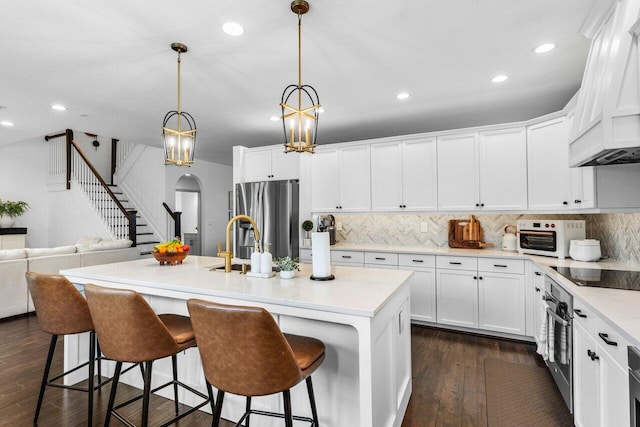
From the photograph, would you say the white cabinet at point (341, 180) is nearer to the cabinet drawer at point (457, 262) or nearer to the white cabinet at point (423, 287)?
the white cabinet at point (423, 287)

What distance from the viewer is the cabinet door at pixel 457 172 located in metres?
3.90

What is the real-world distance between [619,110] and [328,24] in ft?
5.72

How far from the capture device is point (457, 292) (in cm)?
370

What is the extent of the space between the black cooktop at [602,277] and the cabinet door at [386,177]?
2.01 m

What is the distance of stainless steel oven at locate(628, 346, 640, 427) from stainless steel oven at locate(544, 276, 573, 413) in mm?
828

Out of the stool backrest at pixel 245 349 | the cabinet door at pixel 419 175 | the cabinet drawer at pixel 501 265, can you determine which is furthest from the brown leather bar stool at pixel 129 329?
the cabinet door at pixel 419 175

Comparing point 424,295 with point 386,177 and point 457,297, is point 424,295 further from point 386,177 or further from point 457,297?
point 386,177

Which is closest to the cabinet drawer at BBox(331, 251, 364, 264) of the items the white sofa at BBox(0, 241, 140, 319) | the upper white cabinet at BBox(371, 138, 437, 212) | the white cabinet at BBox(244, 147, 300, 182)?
the upper white cabinet at BBox(371, 138, 437, 212)

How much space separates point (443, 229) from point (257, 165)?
2892mm

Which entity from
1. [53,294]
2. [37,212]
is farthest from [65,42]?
[37,212]

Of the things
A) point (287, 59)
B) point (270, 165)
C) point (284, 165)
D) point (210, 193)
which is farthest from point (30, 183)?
point (287, 59)

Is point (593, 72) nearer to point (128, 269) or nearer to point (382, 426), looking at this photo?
point (382, 426)

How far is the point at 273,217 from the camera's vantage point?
471 centimetres

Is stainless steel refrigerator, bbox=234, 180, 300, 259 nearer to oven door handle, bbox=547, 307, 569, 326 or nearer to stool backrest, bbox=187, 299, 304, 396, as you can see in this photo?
oven door handle, bbox=547, 307, 569, 326
